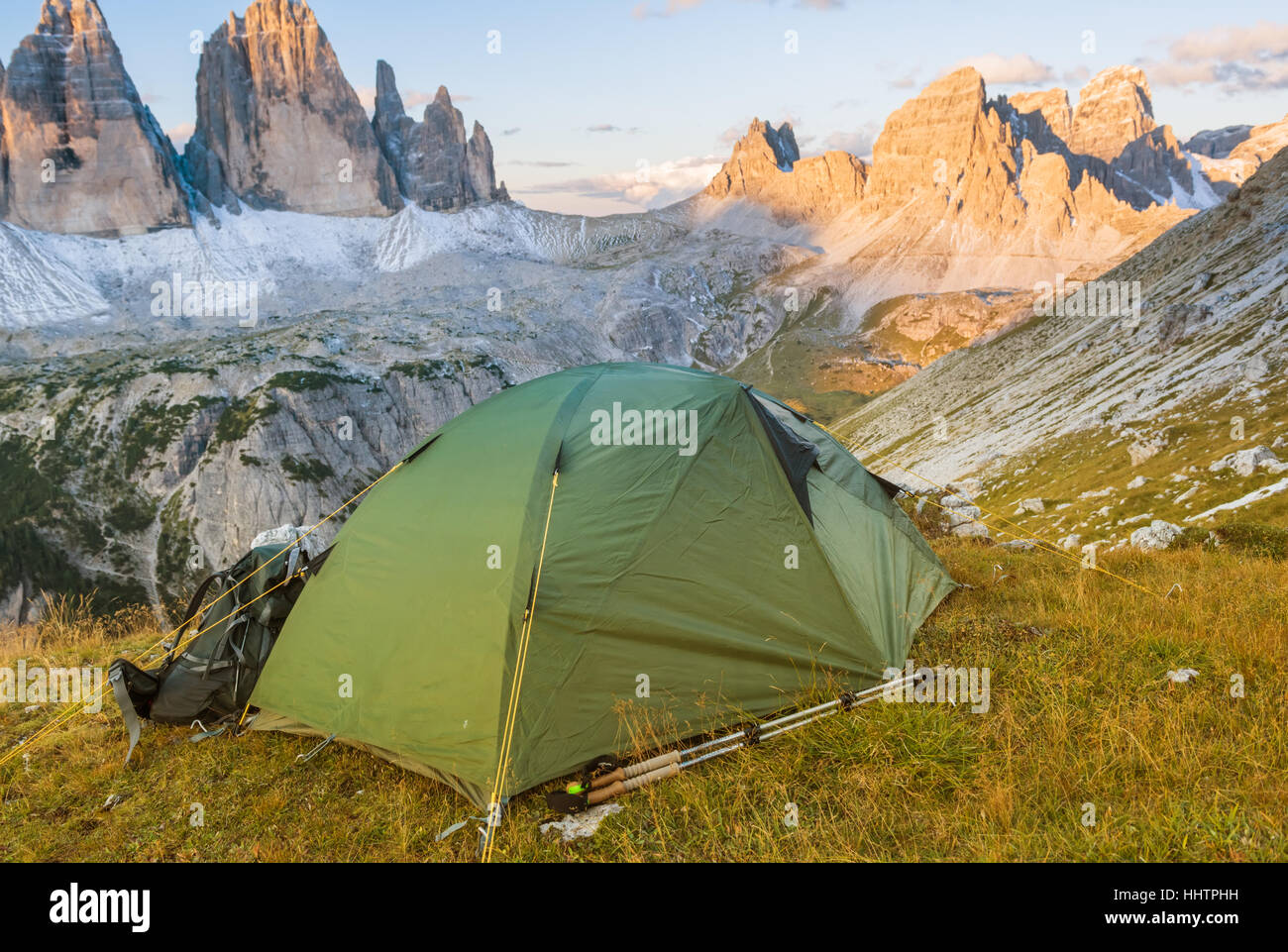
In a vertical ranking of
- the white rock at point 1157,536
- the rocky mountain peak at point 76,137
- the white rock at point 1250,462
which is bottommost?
the white rock at point 1157,536

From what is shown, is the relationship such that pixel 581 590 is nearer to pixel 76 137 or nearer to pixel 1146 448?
pixel 1146 448

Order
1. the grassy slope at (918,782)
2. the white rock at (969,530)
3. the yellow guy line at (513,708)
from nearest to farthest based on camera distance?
the grassy slope at (918,782)
the yellow guy line at (513,708)
the white rock at (969,530)

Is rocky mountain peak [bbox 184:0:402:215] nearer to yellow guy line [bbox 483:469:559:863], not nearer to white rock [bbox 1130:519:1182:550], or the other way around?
white rock [bbox 1130:519:1182:550]

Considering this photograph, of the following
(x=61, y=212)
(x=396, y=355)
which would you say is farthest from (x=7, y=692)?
(x=61, y=212)

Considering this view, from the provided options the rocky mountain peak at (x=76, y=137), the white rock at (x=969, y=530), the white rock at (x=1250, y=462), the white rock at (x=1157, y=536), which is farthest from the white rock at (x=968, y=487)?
the rocky mountain peak at (x=76, y=137)

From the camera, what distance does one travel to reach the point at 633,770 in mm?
5820

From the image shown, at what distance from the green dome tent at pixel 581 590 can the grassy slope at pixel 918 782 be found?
574 mm

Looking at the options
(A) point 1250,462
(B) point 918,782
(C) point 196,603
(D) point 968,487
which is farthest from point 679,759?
(D) point 968,487

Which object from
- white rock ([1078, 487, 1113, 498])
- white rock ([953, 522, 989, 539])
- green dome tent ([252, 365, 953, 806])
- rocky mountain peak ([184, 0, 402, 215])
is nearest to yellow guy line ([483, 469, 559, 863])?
green dome tent ([252, 365, 953, 806])

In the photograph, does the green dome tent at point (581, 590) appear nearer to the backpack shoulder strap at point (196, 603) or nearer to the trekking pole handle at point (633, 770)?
the trekking pole handle at point (633, 770)

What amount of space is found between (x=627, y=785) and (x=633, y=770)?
157 mm

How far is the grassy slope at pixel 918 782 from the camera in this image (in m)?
4.55
